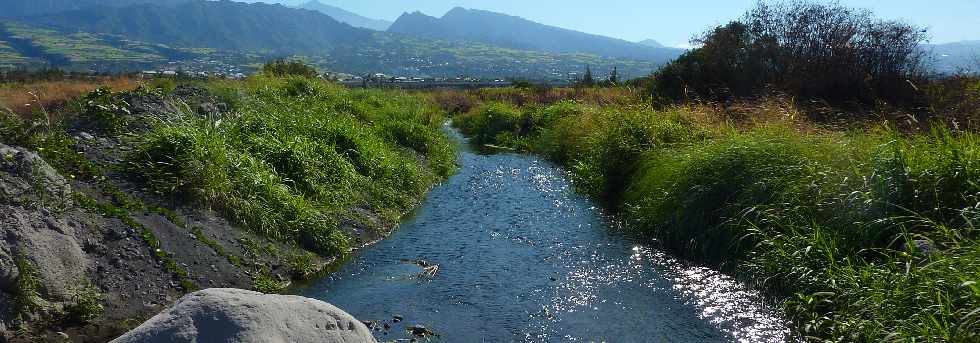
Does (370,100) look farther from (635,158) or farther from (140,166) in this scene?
(140,166)

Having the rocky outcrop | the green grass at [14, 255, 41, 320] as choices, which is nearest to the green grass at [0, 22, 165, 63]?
the rocky outcrop

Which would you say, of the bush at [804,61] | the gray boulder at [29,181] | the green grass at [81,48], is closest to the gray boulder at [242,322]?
the gray boulder at [29,181]

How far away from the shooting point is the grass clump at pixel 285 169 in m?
11.5

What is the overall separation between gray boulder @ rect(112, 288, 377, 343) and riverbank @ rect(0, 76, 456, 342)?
322 cm

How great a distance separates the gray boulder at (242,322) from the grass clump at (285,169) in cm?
618

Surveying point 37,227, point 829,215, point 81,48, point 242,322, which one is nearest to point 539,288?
point 829,215

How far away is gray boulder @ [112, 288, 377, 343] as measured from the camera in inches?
201

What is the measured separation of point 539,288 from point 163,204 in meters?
6.29

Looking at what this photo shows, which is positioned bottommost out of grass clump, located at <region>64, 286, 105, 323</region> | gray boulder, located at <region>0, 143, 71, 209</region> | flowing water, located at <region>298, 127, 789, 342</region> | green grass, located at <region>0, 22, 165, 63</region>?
green grass, located at <region>0, 22, 165, 63</region>

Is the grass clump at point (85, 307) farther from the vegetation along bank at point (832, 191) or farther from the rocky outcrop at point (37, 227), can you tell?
the vegetation along bank at point (832, 191)

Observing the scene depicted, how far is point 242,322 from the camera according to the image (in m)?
5.23

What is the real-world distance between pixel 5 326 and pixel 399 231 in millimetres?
8219

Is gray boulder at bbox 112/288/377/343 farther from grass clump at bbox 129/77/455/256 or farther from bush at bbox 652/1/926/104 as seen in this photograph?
bush at bbox 652/1/926/104

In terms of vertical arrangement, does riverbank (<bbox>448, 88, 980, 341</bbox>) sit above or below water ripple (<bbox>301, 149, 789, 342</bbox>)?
above
